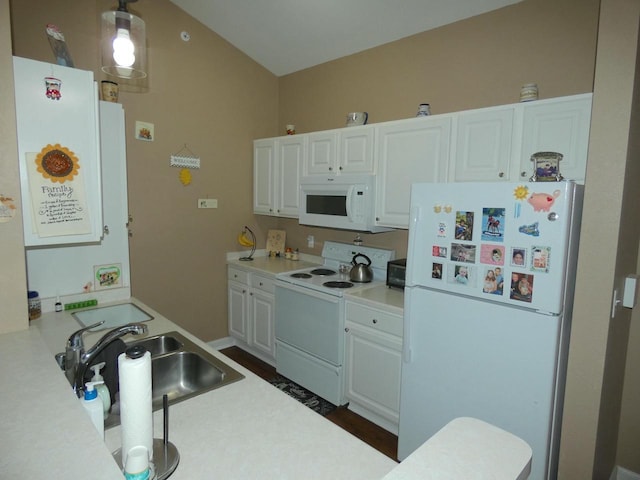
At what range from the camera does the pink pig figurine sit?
5.23 ft

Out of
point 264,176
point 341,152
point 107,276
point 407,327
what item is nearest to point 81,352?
point 107,276

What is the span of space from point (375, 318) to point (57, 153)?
75.8 inches

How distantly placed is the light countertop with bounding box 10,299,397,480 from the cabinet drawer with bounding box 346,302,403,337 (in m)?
1.24

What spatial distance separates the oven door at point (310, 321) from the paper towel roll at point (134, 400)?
6.27 ft

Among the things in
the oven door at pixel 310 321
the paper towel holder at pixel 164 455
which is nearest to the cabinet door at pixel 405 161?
the oven door at pixel 310 321

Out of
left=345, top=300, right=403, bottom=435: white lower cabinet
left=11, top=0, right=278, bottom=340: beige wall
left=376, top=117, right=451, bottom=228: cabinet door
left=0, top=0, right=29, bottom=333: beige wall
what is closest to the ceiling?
left=11, top=0, right=278, bottom=340: beige wall

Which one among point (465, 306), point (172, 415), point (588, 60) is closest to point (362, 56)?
point (588, 60)

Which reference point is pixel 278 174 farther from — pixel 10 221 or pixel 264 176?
pixel 10 221

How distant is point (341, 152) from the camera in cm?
304

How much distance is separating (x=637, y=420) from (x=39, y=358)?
2.87 meters

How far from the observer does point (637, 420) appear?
2121 millimetres

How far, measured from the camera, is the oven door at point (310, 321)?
2.72 metres

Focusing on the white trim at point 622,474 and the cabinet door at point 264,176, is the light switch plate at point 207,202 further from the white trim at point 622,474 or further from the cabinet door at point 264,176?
the white trim at point 622,474

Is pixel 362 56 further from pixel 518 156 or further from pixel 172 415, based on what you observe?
pixel 172 415
